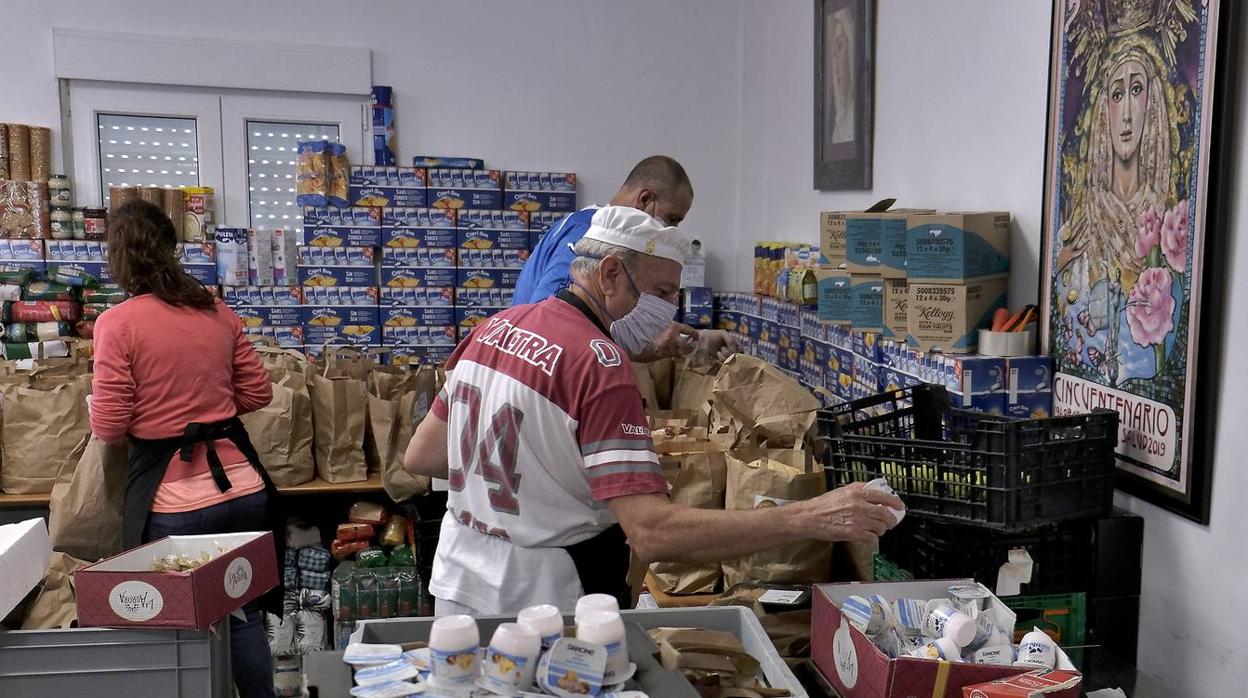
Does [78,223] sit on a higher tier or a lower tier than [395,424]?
higher

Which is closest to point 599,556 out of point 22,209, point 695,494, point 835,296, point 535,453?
point 535,453

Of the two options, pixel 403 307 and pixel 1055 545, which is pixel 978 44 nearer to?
pixel 1055 545

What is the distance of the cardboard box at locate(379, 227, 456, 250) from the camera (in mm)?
5660

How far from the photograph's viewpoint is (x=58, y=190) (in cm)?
538

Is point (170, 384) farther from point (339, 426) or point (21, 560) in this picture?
point (339, 426)

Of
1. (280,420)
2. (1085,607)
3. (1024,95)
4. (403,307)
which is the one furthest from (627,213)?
(403,307)

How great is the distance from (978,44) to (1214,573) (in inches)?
73.3

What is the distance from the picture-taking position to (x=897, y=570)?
7.38 ft

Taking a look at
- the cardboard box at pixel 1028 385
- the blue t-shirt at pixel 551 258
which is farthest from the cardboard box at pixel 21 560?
the cardboard box at pixel 1028 385

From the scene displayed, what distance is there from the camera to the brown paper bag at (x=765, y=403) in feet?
9.80

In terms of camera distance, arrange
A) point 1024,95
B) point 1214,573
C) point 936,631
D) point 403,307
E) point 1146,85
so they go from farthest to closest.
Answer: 1. point 403,307
2. point 1024,95
3. point 1146,85
4. point 1214,573
5. point 936,631

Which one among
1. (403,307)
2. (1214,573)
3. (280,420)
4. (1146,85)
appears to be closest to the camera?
(1214,573)

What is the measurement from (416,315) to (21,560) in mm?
3367

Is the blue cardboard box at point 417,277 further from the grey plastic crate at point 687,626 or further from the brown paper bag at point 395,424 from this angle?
the grey plastic crate at point 687,626
